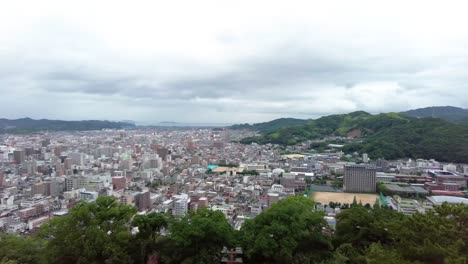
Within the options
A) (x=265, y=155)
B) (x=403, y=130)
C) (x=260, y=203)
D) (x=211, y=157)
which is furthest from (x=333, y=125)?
(x=260, y=203)

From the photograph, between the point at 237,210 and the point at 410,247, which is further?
the point at 237,210

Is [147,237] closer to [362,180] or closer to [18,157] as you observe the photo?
[362,180]

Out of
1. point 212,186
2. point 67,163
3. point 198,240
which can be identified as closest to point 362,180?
point 212,186

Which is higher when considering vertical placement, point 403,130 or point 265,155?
point 403,130

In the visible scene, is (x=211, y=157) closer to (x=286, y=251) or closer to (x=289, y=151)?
(x=289, y=151)

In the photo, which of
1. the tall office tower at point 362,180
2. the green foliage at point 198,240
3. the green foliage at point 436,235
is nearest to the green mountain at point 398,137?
the tall office tower at point 362,180

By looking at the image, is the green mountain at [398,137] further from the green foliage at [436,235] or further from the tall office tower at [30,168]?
the tall office tower at [30,168]
